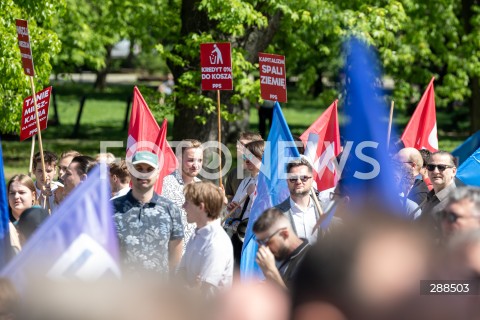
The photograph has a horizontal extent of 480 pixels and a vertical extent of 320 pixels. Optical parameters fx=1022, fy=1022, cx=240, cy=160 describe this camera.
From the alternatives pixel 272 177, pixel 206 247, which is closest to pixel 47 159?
pixel 272 177

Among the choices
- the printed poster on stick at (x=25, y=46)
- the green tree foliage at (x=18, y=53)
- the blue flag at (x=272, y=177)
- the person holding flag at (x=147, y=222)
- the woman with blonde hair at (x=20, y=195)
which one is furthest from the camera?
the green tree foliage at (x=18, y=53)

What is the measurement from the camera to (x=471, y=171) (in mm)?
9695

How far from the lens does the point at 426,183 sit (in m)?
9.30

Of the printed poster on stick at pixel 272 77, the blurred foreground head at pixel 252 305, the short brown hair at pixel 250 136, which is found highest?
the printed poster on stick at pixel 272 77

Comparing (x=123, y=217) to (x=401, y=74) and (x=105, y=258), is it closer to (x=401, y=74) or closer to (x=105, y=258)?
(x=105, y=258)

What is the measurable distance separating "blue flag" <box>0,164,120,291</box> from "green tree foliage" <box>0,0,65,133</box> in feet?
28.4

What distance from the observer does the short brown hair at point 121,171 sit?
8266 mm

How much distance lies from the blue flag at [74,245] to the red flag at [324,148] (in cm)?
415

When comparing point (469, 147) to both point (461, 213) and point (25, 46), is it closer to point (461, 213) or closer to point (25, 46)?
point (25, 46)

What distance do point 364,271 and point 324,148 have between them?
630 cm

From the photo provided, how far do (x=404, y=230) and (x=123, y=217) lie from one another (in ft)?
8.11

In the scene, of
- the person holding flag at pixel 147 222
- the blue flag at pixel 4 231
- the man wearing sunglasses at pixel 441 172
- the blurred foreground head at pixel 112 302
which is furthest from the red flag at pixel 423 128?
the blurred foreground head at pixel 112 302

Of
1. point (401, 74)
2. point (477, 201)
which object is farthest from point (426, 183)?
point (401, 74)

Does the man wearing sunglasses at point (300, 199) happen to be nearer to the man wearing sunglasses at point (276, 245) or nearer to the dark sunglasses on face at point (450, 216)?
the man wearing sunglasses at point (276, 245)
